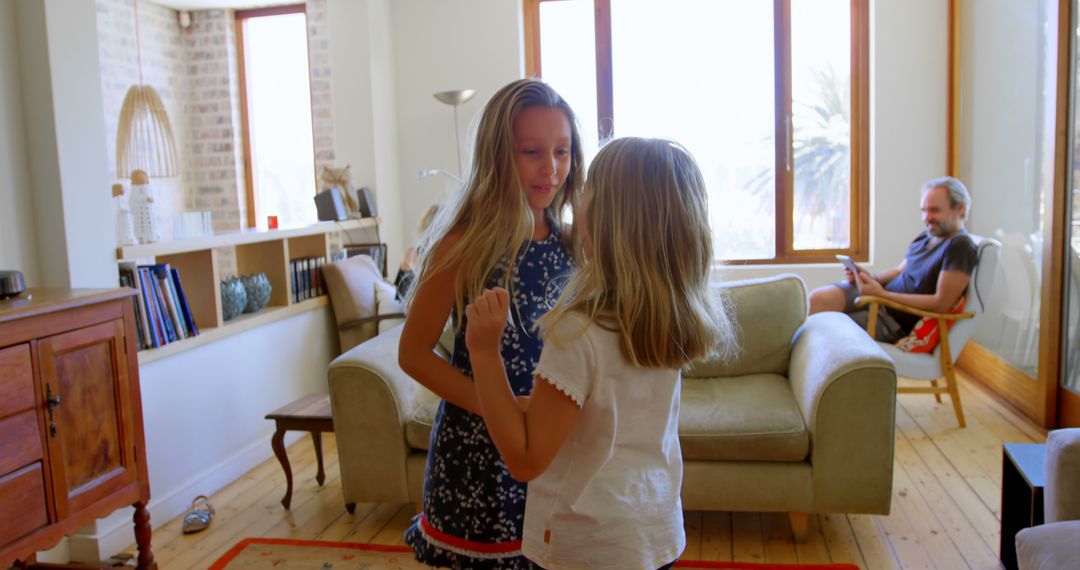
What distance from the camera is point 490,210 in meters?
1.42

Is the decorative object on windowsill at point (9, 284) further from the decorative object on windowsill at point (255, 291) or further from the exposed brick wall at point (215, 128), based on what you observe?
the exposed brick wall at point (215, 128)

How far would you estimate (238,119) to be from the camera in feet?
22.0

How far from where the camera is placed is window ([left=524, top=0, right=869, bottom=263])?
219 inches

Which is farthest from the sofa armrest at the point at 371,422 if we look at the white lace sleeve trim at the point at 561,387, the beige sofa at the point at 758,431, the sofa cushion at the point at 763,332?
the white lace sleeve trim at the point at 561,387

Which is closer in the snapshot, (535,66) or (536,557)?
(536,557)

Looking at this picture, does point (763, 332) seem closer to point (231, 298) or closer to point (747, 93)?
point (231, 298)

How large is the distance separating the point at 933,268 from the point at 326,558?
125 inches

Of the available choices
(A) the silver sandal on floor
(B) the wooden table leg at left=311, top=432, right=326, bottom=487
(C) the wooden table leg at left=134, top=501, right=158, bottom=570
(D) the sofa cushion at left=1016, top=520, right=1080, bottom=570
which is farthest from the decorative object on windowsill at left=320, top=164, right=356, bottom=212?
(D) the sofa cushion at left=1016, top=520, right=1080, bottom=570

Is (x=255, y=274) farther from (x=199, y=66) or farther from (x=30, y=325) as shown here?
(x=199, y=66)

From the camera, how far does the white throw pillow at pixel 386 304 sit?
13.9 feet

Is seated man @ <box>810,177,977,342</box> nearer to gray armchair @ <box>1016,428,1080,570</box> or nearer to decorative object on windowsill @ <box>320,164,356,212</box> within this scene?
gray armchair @ <box>1016,428,1080,570</box>

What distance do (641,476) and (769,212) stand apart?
4776mm

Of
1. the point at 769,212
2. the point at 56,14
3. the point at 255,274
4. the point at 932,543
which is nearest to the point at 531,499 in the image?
the point at 932,543

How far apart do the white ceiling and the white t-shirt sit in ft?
19.5
